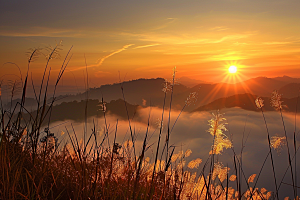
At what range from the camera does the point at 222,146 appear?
8.63 feet

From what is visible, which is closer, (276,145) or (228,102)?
(276,145)

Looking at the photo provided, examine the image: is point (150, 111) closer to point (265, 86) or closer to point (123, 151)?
point (123, 151)

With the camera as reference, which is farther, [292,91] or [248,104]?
[292,91]

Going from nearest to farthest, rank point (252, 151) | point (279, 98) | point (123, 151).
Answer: point (279, 98) < point (123, 151) < point (252, 151)

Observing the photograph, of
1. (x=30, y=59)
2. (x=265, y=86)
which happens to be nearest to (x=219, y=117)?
(x=30, y=59)

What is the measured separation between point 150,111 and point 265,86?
201500 millimetres

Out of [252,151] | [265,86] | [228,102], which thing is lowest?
[252,151]

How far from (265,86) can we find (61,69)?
20191cm

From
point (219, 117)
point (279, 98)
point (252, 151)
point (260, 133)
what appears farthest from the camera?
point (260, 133)

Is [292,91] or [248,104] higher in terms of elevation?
[292,91]

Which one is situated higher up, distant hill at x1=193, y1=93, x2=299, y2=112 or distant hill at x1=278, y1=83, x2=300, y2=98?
distant hill at x1=278, y1=83, x2=300, y2=98

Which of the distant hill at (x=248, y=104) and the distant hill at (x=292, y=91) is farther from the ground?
the distant hill at (x=292, y=91)

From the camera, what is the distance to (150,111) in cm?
221

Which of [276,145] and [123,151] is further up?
[276,145]
